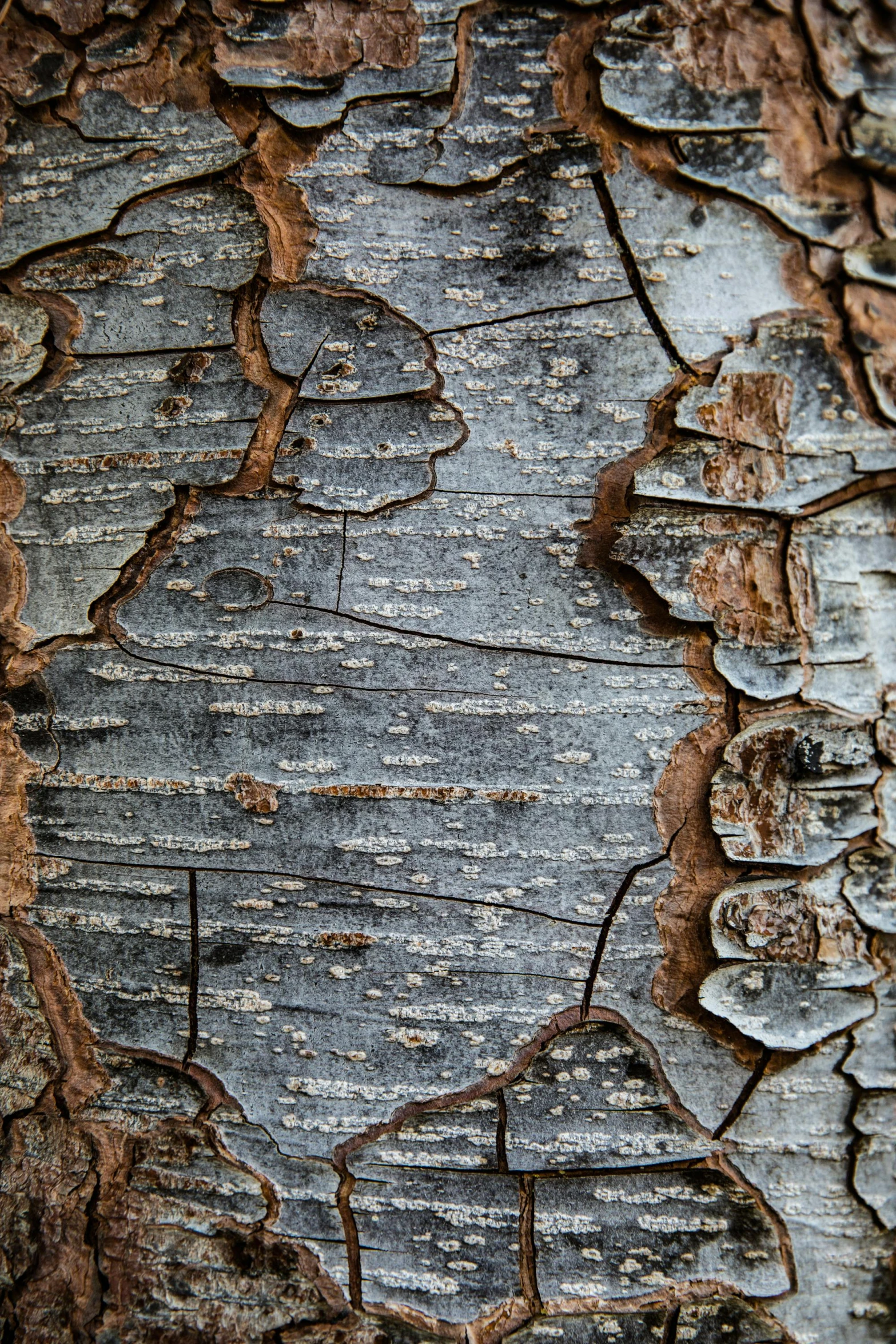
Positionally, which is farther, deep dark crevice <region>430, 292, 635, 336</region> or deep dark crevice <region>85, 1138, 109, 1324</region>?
deep dark crevice <region>85, 1138, 109, 1324</region>

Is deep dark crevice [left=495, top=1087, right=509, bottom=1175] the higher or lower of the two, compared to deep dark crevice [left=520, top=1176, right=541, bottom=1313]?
higher

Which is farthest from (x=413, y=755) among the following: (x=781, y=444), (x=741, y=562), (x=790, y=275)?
(x=790, y=275)

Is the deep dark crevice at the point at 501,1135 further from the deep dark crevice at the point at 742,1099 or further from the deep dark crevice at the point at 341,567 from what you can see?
the deep dark crevice at the point at 341,567

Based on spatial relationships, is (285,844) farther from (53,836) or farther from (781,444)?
(781,444)

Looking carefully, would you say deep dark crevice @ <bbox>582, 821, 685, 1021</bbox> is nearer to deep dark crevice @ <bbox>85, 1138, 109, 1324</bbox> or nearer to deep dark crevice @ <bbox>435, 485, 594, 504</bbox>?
deep dark crevice @ <bbox>435, 485, 594, 504</bbox>

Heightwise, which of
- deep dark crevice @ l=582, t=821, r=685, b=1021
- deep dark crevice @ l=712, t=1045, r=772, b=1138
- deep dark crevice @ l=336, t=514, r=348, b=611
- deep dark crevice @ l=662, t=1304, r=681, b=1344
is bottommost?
deep dark crevice @ l=662, t=1304, r=681, b=1344

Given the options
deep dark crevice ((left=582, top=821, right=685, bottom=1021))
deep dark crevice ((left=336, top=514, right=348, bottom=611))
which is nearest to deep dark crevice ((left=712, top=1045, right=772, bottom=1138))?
deep dark crevice ((left=582, top=821, right=685, bottom=1021))

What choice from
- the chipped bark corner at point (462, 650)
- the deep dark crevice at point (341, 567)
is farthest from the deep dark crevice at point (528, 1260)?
the deep dark crevice at point (341, 567)

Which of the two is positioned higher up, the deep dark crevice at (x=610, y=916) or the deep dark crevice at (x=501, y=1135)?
the deep dark crevice at (x=610, y=916)

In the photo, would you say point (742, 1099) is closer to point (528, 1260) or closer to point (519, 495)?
point (528, 1260)
